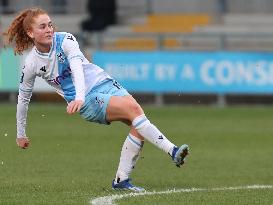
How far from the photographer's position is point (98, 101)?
34.6 ft

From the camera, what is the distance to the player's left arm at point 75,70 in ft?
32.0

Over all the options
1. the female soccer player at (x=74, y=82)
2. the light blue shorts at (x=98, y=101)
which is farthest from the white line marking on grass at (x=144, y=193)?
the light blue shorts at (x=98, y=101)

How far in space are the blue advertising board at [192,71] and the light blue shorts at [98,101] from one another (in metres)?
13.2

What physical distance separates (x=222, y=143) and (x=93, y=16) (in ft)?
49.4

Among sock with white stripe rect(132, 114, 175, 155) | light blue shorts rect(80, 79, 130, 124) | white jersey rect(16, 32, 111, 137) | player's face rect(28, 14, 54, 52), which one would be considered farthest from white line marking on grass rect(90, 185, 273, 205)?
player's face rect(28, 14, 54, 52)

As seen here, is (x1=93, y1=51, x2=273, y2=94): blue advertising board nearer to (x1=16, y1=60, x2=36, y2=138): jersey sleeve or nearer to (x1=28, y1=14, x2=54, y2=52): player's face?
(x1=16, y1=60, x2=36, y2=138): jersey sleeve

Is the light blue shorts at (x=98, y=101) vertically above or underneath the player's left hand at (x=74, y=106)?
underneath

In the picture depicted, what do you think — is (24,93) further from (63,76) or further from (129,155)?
(129,155)

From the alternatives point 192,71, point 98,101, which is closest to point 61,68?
point 98,101

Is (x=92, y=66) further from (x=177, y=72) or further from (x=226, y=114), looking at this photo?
(x=177, y=72)

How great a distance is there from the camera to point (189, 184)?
1151cm

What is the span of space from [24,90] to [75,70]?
0.78 meters

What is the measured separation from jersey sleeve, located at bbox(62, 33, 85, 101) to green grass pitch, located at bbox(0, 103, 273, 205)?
0.93 m

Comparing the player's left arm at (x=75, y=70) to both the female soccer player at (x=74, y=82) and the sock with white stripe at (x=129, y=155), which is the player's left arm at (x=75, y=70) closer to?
the female soccer player at (x=74, y=82)
